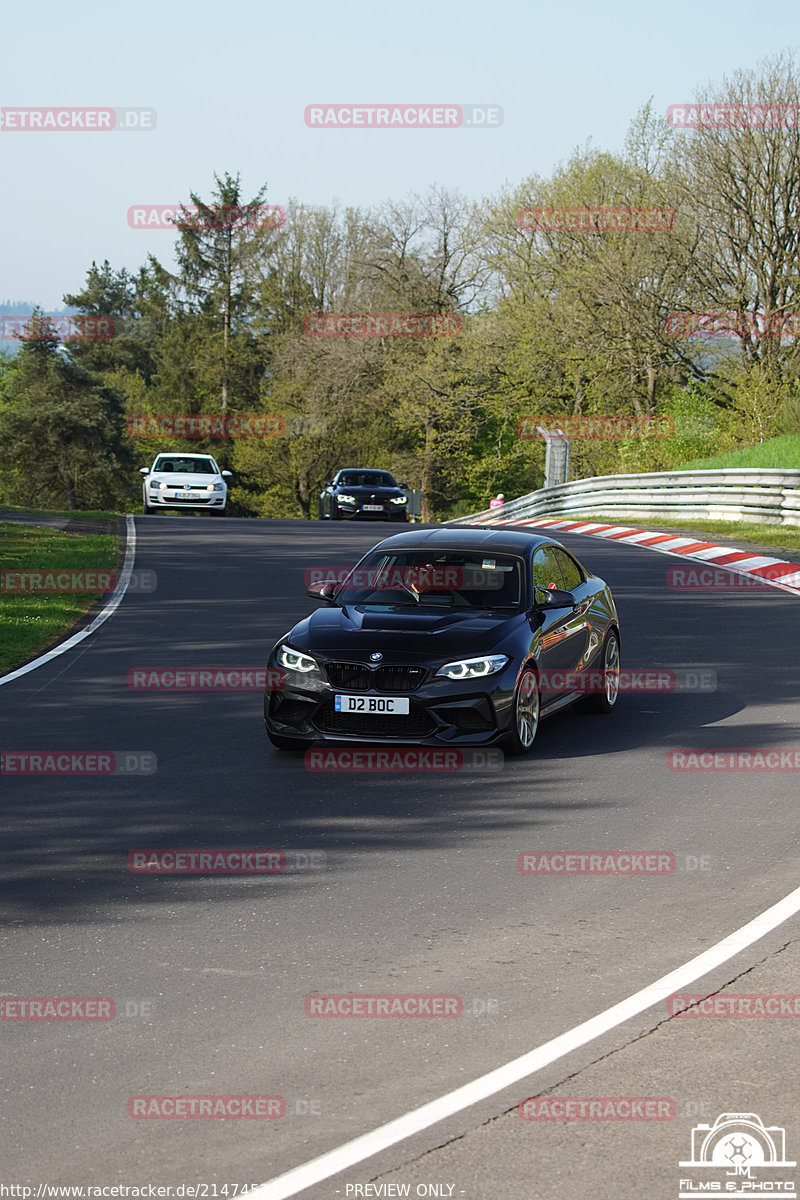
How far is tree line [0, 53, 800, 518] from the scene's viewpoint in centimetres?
4175

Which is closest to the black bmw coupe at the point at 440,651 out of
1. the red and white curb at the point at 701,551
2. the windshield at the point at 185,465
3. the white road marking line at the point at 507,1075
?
the white road marking line at the point at 507,1075

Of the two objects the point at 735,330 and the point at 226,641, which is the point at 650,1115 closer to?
the point at 226,641

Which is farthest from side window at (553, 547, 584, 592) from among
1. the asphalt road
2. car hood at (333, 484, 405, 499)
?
car hood at (333, 484, 405, 499)

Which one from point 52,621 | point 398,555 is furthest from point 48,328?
point 398,555

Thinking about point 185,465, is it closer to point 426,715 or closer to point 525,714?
point 525,714

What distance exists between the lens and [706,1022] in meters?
5.20

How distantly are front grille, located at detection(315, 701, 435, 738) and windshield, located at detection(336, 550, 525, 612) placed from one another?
115 cm

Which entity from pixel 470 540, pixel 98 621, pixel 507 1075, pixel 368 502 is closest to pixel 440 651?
pixel 470 540

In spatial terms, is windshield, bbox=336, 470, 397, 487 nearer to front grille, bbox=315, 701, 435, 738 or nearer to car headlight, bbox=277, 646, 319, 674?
car headlight, bbox=277, 646, 319, 674

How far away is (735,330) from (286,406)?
38.0 m

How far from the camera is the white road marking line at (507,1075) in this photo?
4.07 metres

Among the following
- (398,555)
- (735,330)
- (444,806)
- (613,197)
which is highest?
(613,197)

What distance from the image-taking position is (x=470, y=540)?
11.2 metres

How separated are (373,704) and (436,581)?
1606 millimetres
